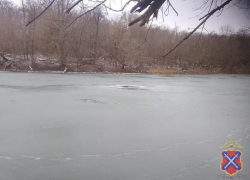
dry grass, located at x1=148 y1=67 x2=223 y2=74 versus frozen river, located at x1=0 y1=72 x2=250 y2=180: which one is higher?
dry grass, located at x1=148 y1=67 x2=223 y2=74

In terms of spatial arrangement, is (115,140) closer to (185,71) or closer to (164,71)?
(164,71)

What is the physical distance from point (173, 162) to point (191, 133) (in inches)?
53.5

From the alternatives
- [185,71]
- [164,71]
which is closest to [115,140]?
[164,71]

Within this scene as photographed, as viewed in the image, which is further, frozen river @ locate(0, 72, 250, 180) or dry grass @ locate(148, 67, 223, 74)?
dry grass @ locate(148, 67, 223, 74)

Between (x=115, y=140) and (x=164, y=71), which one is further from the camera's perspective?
(x=164, y=71)

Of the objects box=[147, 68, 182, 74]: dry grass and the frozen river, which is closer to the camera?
the frozen river

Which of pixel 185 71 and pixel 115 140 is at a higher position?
pixel 185 71

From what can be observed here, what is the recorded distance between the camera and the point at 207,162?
3.34 metres

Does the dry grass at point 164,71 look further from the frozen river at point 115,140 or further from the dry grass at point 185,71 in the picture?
the frozen river at point 115,140

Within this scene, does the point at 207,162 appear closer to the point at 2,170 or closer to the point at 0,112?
the point at 2,170

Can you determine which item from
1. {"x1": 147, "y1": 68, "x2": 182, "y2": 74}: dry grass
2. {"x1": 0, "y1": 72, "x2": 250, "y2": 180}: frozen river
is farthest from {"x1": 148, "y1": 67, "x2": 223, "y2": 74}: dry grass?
{"x1": 0, "y1": 72, "x2": 250, "y2": 180}: frozen river

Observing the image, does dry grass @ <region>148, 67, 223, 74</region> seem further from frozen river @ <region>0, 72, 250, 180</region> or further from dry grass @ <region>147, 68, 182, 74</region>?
frozen river @ <region>0, 72, 250, 180</region>

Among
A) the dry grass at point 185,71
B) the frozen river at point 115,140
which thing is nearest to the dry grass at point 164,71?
the dry grass at point 185,71

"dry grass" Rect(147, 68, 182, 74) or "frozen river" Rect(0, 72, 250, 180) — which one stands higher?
"dry grass" Rect(147, 68, 182, 74)
